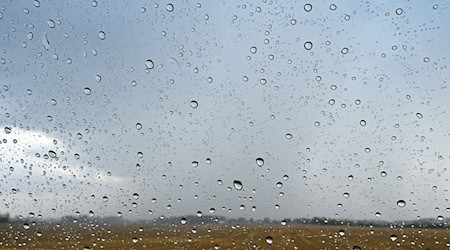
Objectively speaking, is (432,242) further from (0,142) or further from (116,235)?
(0,142)

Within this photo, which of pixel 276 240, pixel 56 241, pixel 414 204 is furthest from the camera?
pixel 56 241

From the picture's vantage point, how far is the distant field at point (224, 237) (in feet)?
10.4

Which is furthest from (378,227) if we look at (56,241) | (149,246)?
(56,241)

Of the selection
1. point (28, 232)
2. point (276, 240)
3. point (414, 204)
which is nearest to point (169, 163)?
point (276, 240)

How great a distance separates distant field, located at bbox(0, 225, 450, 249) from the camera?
3.18 m

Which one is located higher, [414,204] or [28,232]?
[28,232]

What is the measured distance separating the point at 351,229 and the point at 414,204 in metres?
0.51

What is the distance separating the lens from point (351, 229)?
127 inches

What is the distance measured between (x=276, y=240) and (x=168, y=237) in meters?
0.92

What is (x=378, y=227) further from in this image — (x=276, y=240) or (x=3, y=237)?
(x=3, y=237)

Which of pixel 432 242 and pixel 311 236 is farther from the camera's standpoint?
pixel 311 236

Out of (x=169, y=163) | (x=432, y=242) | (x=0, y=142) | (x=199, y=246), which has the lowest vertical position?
(x=432, y=242)

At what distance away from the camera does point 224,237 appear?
344 cm

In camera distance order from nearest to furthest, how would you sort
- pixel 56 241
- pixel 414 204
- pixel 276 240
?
pixel 414 204 < pixel 276 240 < pixel 56 241
